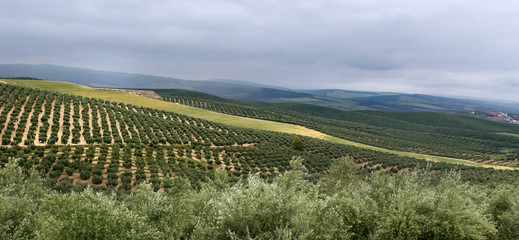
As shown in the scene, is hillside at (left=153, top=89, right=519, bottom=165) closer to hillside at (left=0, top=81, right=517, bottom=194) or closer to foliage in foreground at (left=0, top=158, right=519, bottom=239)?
Result: hillside at (left=0, top=81, right=517, bottom=194)

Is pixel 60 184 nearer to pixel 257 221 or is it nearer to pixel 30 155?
pixel 30 155

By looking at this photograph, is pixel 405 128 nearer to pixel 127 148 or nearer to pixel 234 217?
pixel 127 148

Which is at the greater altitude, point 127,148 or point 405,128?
point 127,148

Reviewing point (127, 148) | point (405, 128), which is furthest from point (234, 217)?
point (405, 128)

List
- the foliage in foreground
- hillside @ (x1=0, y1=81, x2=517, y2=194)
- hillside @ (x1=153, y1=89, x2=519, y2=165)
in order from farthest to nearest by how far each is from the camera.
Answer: hillside @ (x1=153, y1=89, x2=519, y2=165)
hillside @ (x1=0, y1=81, x2=517, y2=194)
the foliage in foreground

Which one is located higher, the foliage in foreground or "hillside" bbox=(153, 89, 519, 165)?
the foliage in foreground

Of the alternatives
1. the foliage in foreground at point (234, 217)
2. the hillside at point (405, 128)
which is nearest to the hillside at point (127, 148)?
the foliage in foreground at point (234, 217)

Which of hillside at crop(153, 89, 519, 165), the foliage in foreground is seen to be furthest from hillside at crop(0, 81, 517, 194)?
hillside at crop(153, 89, 519, 165)

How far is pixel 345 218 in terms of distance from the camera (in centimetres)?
1555

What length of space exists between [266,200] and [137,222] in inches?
254

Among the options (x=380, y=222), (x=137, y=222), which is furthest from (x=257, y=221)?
(x=380, y=222)

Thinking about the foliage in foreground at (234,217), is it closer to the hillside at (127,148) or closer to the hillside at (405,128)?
the hillside at (127,148)

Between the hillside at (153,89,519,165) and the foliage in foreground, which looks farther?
the hillside at (153,89,519,165)

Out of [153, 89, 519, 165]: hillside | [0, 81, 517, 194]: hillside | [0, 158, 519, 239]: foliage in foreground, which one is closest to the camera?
[0, 158, 519, 239]: foliage in foreground
